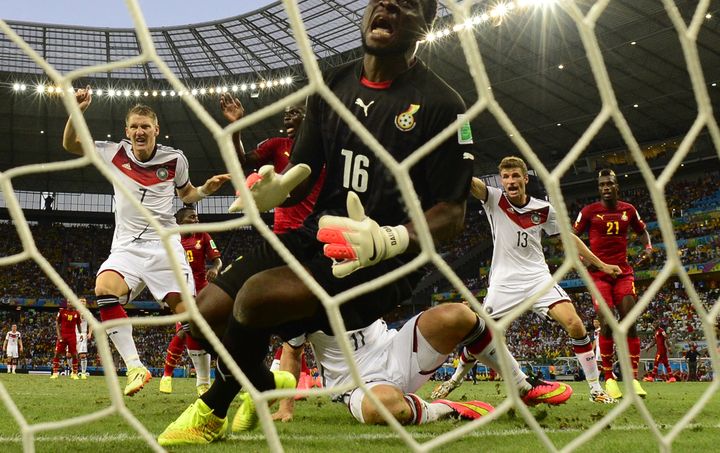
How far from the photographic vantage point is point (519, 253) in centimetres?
579

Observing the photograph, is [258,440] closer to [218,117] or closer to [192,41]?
[192,41]

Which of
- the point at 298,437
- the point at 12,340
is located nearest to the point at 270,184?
the point at 298,437

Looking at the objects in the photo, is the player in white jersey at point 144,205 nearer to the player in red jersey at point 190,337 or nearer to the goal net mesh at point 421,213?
the player in red jersey at point 190,337

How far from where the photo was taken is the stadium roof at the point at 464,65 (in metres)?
20.7

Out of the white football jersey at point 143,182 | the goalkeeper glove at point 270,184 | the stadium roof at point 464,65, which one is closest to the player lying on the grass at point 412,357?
the goalkeeper glove at point 270,184

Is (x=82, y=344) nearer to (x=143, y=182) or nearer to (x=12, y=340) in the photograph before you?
(x=12, y=340)

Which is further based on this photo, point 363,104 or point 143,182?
point 143,182

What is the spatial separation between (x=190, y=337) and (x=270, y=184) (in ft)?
13.3

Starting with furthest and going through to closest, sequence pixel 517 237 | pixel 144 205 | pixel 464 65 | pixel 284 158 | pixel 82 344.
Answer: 1. pixel 464 65
2. pixel 82 344
3. pixel 517 237
4. pixel 284 158
5. pixel 144 205

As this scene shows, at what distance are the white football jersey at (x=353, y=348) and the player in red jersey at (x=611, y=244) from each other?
3.35m

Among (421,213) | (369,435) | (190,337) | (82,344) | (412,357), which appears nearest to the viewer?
(421,213)

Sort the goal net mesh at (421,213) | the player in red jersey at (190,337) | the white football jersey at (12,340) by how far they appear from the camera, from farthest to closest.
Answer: the white football jersey at (12,340) < the player in red jersey at (190,337) < the goal net mesh at (421,213)

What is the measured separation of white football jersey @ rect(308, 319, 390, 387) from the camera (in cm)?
341

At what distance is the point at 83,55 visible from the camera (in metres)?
24.5
